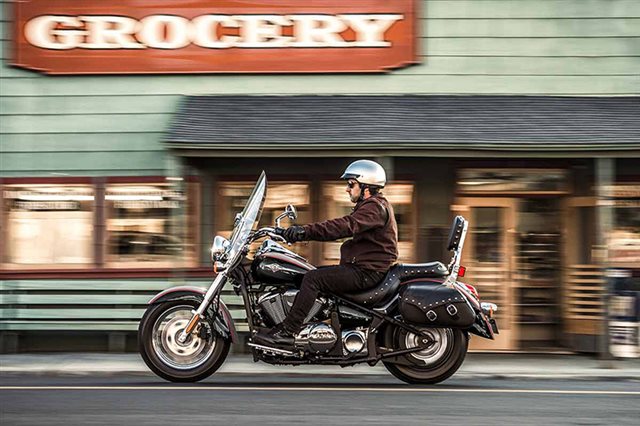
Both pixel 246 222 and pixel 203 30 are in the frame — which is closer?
pixel 246 222

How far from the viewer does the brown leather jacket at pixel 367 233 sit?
332 inches

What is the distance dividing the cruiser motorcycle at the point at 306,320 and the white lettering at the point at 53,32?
Answer: 540 cm

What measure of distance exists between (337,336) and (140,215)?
5.34 m

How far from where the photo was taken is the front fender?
8461 mm

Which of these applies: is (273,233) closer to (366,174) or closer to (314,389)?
(366,174)

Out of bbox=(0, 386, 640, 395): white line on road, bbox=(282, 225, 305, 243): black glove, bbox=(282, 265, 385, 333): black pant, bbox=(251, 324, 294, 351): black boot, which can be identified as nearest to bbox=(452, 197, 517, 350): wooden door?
bbox=(0, 386, 640, 395): white line on road

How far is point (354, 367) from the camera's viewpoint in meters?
10.8

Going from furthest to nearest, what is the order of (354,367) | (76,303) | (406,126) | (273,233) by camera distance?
1. (76,303)
2. (406,126)
3. (354,367)
4. (273,233)

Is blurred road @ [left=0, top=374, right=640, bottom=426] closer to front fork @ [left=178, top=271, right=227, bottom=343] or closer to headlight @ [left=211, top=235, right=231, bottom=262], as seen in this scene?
front fork @ [left=178, top=271, right=227, bottom=343]

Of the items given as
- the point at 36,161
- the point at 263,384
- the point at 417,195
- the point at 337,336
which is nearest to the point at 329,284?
the point at 337,336

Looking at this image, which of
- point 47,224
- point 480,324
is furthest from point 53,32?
point 480,324

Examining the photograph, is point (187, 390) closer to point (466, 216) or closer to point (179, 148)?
point (179, 148)

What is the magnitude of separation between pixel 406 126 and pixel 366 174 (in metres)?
3.47

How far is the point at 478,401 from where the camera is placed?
25.7 ft
